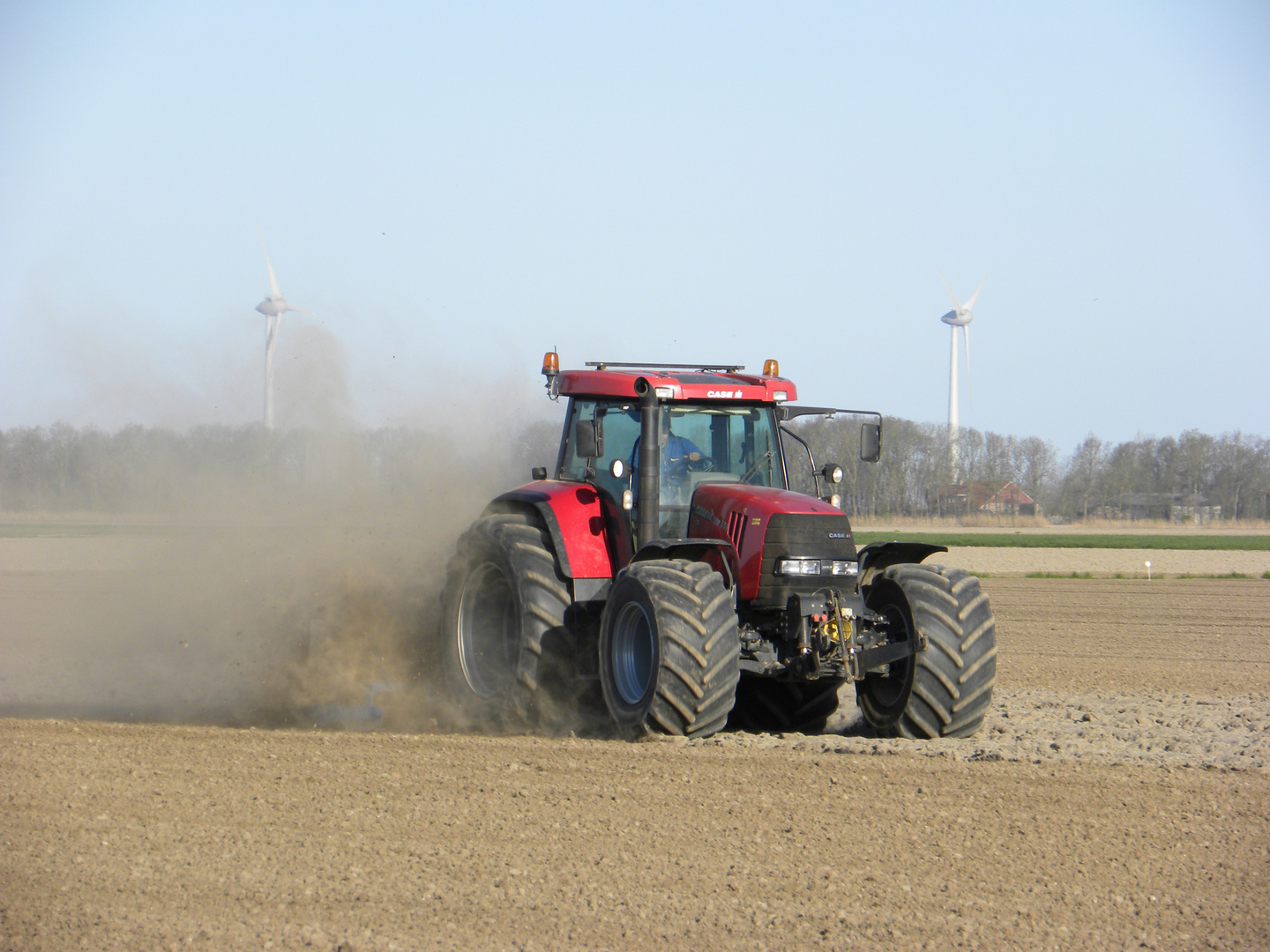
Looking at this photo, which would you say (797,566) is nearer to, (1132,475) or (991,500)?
(991,500)

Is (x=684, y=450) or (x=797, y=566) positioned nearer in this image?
(x=797, y=566)

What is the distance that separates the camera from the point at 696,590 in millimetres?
6926

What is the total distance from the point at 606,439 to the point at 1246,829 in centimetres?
477

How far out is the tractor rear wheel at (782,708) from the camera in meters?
8.70

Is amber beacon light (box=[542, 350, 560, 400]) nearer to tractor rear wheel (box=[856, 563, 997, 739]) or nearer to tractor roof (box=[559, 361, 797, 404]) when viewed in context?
tractor roof (box=[559, 361, 797, 404])

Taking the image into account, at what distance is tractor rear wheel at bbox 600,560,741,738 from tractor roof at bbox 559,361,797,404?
1343 mm

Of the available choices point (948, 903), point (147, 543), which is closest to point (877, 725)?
point (948, 903)

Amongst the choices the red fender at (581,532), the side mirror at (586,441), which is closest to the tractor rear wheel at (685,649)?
the side mirror at (586,441)

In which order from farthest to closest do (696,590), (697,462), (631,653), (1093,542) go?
(1093,542)
(697,462)
(631,653)
(696,590)

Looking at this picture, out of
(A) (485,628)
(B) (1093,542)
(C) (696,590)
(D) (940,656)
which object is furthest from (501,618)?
(B) (1093,542)

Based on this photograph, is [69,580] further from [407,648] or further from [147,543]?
[407,648]

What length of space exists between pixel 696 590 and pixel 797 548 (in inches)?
31.3

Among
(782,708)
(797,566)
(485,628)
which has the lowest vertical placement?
(782,708)

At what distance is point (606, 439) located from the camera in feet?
27.8
